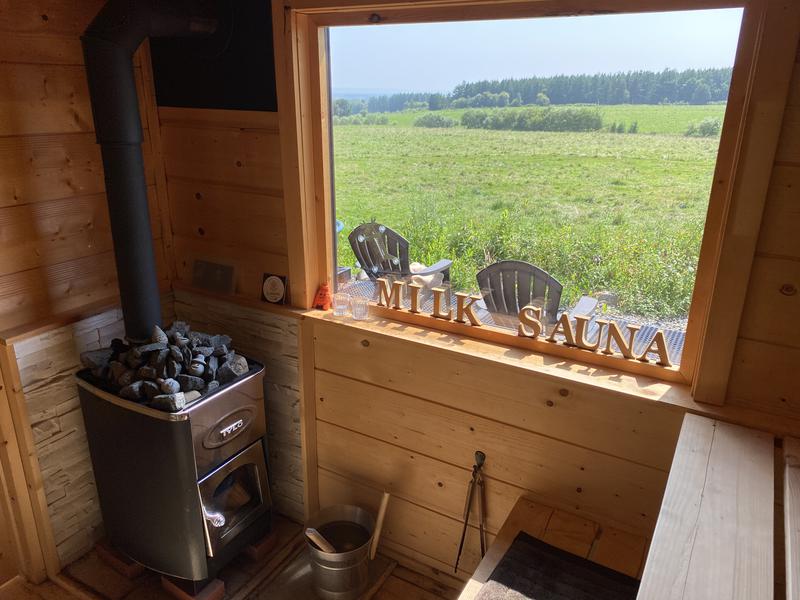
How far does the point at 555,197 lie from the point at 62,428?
68.0 inches

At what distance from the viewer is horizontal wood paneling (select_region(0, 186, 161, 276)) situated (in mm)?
1780

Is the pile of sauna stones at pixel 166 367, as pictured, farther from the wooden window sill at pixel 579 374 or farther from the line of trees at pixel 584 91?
the line of trees at pixel 584 91

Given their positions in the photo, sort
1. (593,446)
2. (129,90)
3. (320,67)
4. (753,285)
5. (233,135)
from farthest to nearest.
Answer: (233,135), (320,67), (129,90), (593,446), (753,285)

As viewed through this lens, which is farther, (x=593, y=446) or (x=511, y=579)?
(x=593, y=446)

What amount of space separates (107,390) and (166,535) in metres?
0.48

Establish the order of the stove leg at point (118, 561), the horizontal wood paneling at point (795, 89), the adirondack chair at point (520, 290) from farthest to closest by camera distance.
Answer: the stove leg at point (118, 561) < the adirondack chair at point (520, 290) < the horizontal wood paneling at point (795, 89)

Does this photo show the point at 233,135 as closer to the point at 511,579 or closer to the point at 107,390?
the point at 107,390

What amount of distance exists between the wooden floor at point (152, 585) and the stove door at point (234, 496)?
0.19 m

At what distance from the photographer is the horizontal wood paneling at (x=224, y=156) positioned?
1.94 meters

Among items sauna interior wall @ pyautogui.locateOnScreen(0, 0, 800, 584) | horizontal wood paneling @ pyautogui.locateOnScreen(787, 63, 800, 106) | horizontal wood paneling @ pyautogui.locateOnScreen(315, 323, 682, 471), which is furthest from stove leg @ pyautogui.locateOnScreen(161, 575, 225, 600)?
horizontal wood paneling @ pyautogui.locateOnScreen(787, 63, 800, 106)

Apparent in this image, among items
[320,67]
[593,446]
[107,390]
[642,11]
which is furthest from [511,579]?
[320,67]

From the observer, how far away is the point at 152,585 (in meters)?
2.00

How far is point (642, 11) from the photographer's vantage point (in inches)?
53.8

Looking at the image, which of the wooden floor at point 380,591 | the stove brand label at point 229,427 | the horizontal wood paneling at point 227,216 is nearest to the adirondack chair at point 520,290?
the horizontal wood paneling at point 227,216
